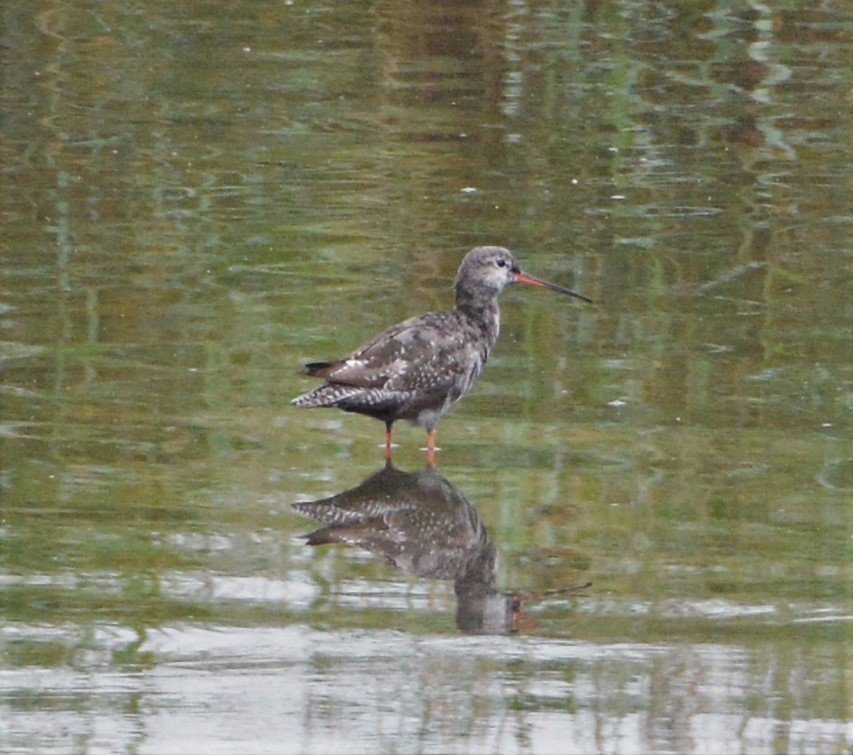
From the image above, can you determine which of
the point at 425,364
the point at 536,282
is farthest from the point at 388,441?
the point at 536,282

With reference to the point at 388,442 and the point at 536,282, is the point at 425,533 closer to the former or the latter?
the point at 388,442

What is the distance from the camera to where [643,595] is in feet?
21.1

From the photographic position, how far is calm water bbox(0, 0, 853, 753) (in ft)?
19.0

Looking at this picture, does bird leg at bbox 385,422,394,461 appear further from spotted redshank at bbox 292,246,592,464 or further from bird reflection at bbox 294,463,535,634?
bird reflection at bbox 294,463,535,634

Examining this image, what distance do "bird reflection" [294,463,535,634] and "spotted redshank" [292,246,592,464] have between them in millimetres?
254

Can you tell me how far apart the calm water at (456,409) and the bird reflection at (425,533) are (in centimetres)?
2

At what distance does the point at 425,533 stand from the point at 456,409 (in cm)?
133

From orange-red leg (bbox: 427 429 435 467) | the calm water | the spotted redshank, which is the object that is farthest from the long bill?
orange-red leg (bbox: 427 429 435 467)

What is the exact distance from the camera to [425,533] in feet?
23.2

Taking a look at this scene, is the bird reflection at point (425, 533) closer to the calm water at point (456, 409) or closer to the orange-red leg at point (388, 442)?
the calm water at point (456, 409)

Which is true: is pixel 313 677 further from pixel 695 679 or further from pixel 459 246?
pixel 459 246

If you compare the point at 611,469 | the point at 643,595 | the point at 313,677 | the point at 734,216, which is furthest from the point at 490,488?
the point at 734,216

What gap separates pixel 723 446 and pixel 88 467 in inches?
88.6

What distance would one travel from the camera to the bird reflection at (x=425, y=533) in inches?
253
